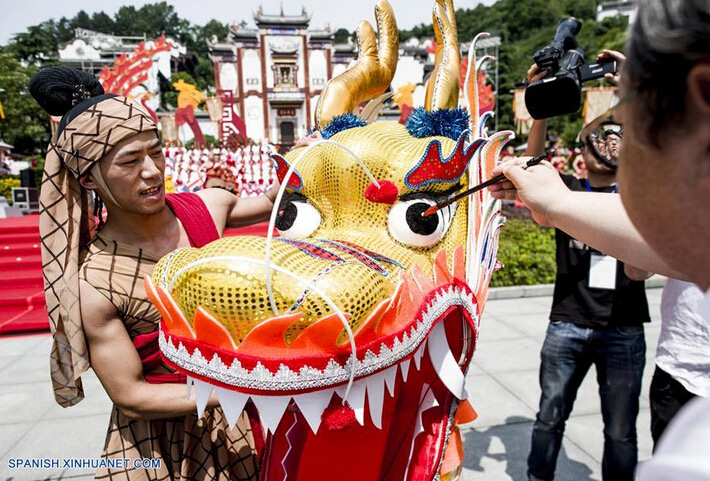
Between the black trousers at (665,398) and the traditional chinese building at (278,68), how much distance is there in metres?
30.3

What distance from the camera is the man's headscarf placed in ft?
4.09

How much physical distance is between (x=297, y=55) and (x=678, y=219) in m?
33.5

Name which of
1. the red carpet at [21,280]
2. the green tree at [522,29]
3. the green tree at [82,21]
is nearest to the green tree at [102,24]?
the green tree at [82,21]

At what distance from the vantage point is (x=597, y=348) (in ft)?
7.32

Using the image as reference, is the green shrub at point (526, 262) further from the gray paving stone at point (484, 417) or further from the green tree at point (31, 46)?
the green tree at point (31, 46)

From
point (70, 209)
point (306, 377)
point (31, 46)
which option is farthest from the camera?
point (31, 46)

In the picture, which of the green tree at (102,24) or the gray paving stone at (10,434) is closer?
the gray paving stone at (10,434)

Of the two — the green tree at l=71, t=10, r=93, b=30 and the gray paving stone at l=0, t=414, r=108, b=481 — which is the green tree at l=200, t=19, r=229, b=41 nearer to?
the green tree at l=71, t=10, r=93, b=30

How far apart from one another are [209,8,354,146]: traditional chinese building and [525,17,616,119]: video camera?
30457mm

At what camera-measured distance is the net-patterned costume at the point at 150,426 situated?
1.30 meters

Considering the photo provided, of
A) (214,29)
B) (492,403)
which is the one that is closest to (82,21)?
(214,29)

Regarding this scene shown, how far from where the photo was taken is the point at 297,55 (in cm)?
3152

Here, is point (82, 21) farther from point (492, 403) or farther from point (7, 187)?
point (492, 403)

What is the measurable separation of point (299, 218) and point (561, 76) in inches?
32.8
